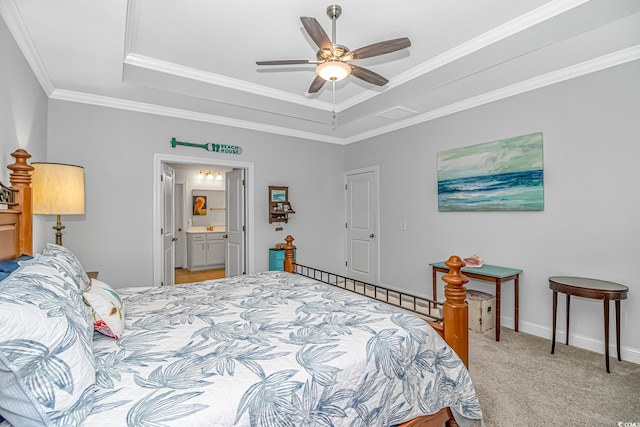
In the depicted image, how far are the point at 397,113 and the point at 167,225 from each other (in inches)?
135

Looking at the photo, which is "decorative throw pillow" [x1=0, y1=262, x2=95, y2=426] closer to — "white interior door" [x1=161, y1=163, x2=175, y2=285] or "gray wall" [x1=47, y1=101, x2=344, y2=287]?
"gray wall" [x1=47, y1=101, x2=344, y2=287]

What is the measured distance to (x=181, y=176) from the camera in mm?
7133

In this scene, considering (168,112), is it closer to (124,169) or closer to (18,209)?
(124,169)

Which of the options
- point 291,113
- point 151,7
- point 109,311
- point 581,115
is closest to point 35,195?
point 109,311

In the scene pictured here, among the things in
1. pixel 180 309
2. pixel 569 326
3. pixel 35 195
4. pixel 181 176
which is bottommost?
pixel 569 326

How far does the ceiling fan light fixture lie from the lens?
225cm

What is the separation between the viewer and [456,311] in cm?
179

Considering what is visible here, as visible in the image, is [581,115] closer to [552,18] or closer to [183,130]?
[552,18]

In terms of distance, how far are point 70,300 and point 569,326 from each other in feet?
12.8

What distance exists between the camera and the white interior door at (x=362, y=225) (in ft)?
16.9

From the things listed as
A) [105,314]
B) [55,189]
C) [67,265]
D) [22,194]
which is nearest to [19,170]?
[22,194]

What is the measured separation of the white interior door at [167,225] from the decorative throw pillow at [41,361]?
9.99 ft

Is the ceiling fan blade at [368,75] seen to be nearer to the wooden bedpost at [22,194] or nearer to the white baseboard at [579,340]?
the wooden bedpost at [22,194]

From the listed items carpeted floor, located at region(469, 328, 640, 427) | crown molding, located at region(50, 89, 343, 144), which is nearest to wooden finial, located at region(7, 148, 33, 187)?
crown molding, located at region(50, 89, 343, 144)
